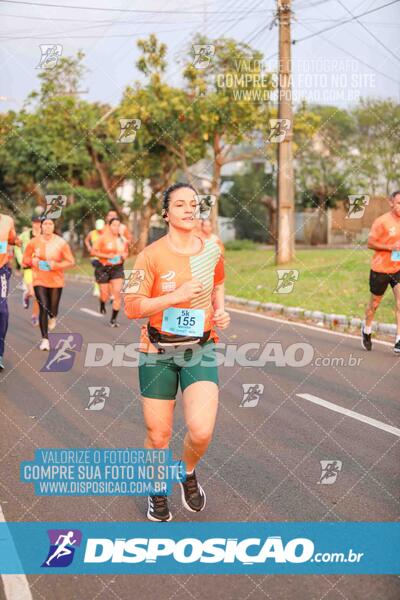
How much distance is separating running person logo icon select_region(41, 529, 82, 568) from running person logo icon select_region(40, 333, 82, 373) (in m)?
5.58

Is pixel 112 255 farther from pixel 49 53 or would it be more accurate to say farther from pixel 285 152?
pixel 285 152

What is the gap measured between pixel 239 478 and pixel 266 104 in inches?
914

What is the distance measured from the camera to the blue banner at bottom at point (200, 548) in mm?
4289

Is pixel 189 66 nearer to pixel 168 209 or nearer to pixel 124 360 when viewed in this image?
pixel 124 360

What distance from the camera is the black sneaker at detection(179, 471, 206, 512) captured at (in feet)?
16.7

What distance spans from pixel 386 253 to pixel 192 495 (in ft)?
21.3

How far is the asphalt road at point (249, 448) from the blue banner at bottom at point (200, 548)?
0.38 ft

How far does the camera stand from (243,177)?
50.5m

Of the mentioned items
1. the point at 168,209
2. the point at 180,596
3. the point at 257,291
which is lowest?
the point at 257,291

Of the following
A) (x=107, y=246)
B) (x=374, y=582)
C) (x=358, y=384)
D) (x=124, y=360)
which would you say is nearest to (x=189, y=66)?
(x=107, y=246)

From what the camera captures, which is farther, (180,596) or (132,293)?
(132,293)

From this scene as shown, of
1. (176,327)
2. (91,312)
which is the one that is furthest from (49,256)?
(176,327)

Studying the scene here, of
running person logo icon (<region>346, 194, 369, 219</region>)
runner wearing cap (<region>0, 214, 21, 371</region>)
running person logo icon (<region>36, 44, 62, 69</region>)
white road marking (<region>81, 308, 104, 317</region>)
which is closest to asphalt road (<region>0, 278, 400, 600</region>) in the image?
runner wearing cap (<region>0, 214, 21, 371</region>)

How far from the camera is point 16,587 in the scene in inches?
161
